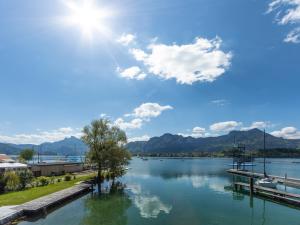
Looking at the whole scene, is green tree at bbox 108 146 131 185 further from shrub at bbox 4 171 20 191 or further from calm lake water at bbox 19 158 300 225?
shrub at bbox 4 171 20 191

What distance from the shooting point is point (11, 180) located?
120 feet

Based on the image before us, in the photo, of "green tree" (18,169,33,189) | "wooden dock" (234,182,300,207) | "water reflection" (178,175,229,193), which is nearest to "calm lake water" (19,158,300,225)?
"wooden dock" (234,182,300,207)

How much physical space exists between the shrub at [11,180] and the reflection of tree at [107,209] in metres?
9.66

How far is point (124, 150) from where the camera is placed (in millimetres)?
56625

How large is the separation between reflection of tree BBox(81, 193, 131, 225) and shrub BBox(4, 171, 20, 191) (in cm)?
966

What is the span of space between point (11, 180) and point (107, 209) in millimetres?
13690

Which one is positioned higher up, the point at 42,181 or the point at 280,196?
the point at 42,181

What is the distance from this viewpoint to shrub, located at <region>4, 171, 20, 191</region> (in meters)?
36.4

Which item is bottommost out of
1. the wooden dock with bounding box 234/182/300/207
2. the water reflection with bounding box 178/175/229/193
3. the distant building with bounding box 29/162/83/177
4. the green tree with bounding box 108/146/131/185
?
the water reflection with bounding box 178/175/229/193

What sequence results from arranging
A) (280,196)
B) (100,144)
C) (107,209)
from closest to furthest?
(107,209), (280,196), (100,144)

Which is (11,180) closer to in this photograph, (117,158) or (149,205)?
(149,205)

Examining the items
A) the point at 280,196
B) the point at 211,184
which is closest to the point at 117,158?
the point at 211,184

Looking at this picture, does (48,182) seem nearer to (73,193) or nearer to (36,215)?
(73,193)

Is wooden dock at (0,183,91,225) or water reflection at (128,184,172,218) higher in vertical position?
wooden dock at (0,183,91,225)
